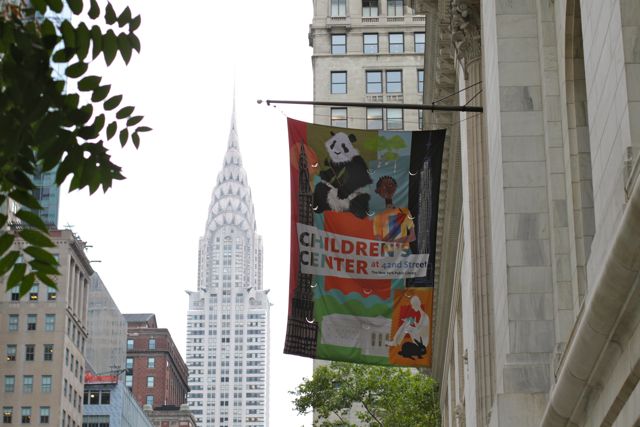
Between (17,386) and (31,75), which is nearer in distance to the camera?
(31,75)

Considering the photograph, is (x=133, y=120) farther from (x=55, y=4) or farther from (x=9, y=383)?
(x=9, y=383)

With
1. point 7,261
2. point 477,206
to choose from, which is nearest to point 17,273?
point 7,261

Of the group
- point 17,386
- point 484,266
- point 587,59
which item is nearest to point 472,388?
point 484,266

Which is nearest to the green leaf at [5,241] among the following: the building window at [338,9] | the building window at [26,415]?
the building window at [338,9]

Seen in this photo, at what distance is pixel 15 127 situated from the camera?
8703mm

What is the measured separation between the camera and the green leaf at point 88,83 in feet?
31.9

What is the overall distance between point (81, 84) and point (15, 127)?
1110 mm

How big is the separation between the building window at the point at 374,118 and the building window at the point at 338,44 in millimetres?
9120

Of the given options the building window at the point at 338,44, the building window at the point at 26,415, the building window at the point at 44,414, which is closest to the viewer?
the building window at the point at 338,44

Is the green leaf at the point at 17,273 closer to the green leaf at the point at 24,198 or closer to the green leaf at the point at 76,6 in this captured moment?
the green leaf at the point at 24,198

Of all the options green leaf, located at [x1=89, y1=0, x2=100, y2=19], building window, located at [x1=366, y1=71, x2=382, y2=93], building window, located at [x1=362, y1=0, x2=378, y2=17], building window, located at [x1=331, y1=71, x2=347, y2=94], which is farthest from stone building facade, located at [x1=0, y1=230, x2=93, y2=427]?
green leaf, located at [x1=89, y1=0, x2=100, y2=19]

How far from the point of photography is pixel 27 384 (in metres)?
152

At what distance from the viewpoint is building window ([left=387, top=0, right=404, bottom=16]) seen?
112438 mm

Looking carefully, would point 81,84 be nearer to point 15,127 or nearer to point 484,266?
point 15,127
